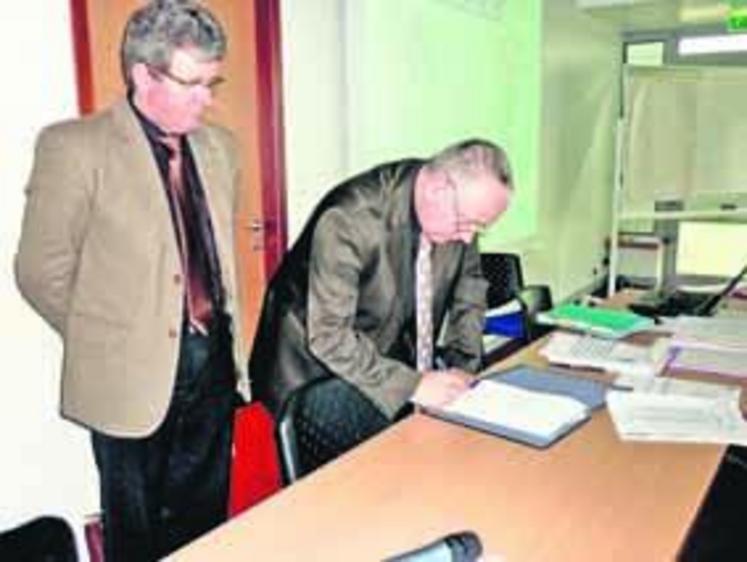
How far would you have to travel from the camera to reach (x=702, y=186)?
600 centimetres

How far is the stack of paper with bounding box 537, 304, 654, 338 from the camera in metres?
2.37

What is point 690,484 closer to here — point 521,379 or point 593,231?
point 521,379

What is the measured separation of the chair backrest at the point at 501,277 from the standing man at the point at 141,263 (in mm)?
1883

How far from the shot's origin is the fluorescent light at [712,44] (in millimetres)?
6484

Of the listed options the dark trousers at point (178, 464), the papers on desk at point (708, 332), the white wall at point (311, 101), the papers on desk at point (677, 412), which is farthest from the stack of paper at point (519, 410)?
the white wall at point (311, 101)

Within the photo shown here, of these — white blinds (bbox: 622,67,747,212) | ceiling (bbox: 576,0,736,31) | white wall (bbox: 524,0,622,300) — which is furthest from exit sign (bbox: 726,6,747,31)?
white wall (bbox: 524,0,622,300)

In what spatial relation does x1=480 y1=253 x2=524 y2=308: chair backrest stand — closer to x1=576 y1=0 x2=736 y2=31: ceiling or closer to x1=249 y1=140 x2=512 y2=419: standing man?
x1=249 y1=140 x2=512 y2=419: standing man

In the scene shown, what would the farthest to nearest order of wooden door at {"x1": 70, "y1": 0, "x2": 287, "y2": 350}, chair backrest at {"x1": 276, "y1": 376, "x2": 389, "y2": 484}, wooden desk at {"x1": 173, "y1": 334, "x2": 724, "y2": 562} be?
wooden door at {"x1": 70, "y1": 0, "x2": 287, "y2": 350} < chair backrest at {"x1": 276, "y1": 376, "x2": 389, "y2": 484} < wooden desk at {"x1": 173, "y1": 334, "x2": 724, "y2": 562}

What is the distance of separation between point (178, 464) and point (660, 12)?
530cm

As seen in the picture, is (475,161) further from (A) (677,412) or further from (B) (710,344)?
(B) (710,344)

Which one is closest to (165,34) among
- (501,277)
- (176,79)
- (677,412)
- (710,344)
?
(176,79)

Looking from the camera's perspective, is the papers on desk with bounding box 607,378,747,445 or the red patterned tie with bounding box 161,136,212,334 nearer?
the papers on desk with bounding box 607,378,747,445

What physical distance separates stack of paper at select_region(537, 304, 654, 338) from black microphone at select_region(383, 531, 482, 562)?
1.52 meters

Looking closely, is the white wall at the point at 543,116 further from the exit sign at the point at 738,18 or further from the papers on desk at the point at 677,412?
the papers on desk at the point at 677,412
